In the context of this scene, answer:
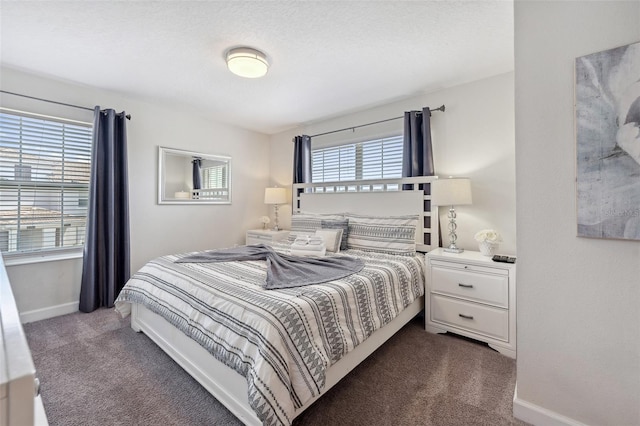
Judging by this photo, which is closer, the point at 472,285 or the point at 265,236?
the point at 472,285

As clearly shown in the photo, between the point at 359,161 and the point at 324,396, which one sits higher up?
the point at 359,161

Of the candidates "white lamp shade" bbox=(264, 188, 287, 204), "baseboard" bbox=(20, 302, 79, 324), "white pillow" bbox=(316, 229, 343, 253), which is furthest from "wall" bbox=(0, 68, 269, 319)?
"white pillow" bbox=(316, 229, 343, 253)

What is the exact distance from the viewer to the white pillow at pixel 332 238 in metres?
3.08

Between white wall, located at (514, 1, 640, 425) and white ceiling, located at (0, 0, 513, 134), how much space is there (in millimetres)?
682

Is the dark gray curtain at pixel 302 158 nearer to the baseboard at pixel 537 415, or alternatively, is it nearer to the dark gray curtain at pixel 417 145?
the dark gray curtain at pixel 417 145

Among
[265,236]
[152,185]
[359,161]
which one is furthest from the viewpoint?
[265,236]

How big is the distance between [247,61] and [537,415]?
3021mm

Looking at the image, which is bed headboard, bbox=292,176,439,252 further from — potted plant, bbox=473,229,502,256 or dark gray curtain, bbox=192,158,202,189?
dark gray curtain, bbox=192,158,202,189

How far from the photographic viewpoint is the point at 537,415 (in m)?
1.47

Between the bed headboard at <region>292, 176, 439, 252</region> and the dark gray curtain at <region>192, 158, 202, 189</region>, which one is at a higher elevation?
the dark gray curtain at <region>192, 158, 202, 189</region>

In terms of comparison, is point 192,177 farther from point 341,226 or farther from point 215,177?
point 341,226

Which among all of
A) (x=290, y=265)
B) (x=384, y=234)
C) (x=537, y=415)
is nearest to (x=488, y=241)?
(x=384, y=234)

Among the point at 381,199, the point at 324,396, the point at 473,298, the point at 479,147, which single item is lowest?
the point at 324,396

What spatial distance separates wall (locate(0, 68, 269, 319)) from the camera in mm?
2795
